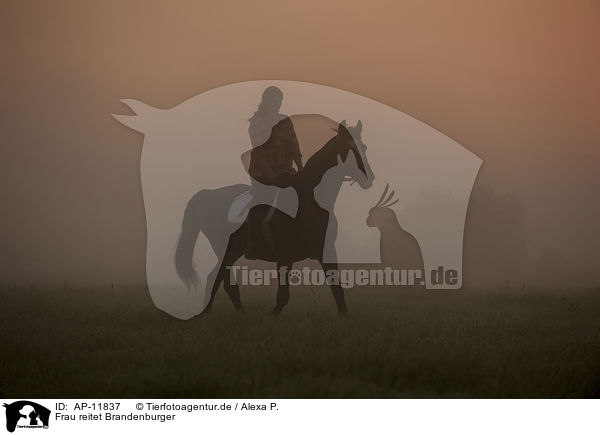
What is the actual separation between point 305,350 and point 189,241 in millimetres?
2135

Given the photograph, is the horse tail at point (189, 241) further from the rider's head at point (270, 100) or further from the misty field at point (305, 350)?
the rider's head at point (270, 100)

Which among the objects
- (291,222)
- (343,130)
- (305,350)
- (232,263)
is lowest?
(305,350)

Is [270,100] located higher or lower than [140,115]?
lower

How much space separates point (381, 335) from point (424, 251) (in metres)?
2.08

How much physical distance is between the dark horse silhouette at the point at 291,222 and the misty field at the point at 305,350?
1.71 feet

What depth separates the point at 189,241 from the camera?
584 cm

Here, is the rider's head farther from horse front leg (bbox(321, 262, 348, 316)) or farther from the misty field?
the misty field

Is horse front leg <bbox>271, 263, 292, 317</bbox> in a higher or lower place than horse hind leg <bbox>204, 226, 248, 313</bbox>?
lower

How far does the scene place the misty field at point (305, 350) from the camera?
12.2 ft

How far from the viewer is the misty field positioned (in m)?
3.73

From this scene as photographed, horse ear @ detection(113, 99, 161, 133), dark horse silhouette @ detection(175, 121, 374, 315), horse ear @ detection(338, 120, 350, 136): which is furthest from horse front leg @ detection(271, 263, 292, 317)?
horse ear @ detection(113, 99, 161, 133)
